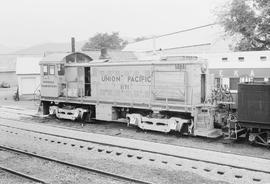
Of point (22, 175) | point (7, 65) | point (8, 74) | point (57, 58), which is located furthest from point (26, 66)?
point (7, 65)

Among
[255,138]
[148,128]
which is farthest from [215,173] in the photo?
[148,128]

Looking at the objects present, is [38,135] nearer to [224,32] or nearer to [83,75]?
[83,75]

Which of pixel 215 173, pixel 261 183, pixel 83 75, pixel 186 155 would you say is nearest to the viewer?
pixel 261 183

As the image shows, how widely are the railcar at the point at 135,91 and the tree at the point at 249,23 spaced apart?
1501 centimetres

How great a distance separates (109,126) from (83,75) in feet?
10.6

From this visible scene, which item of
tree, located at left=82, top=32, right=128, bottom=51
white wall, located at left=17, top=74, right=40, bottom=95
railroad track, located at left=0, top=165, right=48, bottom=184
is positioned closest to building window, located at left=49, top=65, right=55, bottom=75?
railroad track, located at left=0, top=165, right=48, bottom=184

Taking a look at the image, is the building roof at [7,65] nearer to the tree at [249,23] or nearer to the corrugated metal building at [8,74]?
the corrugated metal building at [8,74]

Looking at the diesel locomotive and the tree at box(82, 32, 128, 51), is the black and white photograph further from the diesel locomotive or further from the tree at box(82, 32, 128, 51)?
the tree at box(82, 32, 128, 51)

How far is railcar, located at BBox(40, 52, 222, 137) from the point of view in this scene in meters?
15.7

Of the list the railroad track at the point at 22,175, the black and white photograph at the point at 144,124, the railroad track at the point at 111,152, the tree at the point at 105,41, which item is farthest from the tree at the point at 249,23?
the tree at the point at 105,41

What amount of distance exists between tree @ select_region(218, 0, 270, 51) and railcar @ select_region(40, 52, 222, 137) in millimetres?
15014

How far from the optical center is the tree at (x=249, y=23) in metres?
30.1

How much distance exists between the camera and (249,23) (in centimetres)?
3034

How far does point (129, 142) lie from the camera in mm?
14664
